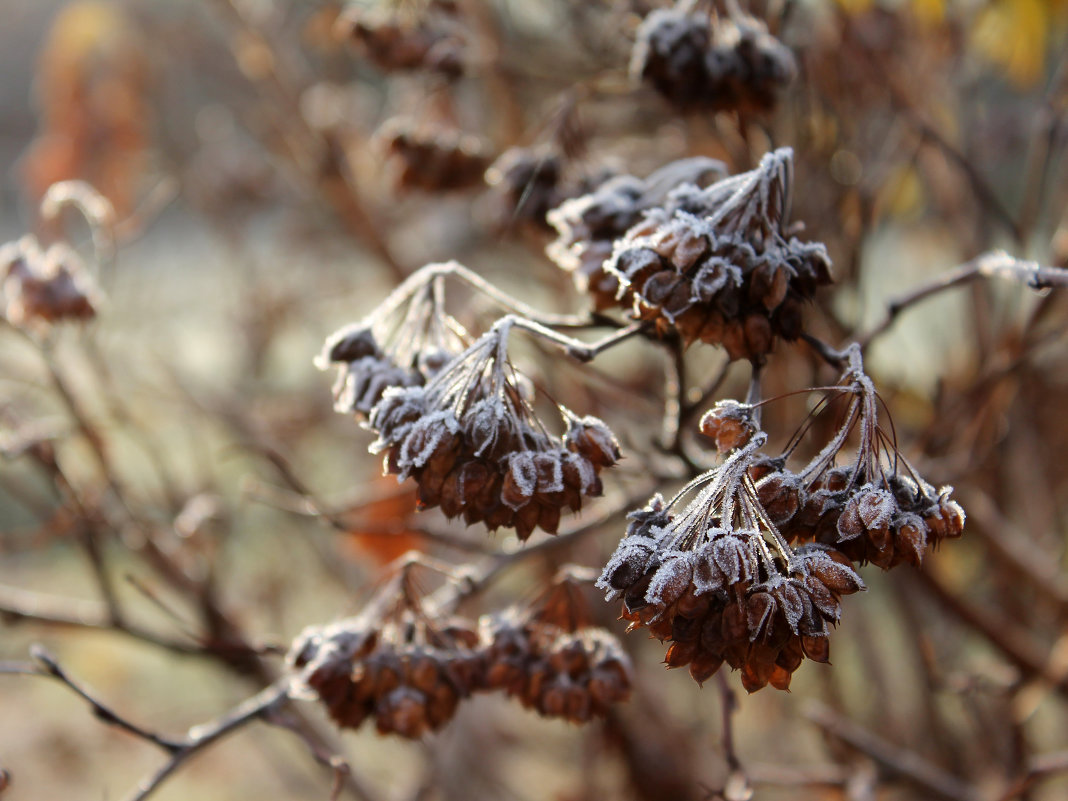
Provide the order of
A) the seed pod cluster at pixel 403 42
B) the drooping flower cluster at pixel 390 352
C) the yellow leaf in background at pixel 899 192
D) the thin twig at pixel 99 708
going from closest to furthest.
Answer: the drooping flower cluster at pixel 390 352, the thin twig at pixel 99 708, the seed pod cluster at pixel 403 42, the yellow leaf in background at pixel 899 192

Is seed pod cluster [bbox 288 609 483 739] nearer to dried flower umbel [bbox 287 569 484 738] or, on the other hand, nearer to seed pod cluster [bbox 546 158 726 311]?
dried flower umbel [bbox 287 569 484 738]

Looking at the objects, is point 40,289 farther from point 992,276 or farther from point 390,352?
point 992,276

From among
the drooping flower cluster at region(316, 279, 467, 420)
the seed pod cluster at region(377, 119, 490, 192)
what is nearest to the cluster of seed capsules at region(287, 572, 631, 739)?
the drooping flower cluster at region(316, 279, 467, 420)

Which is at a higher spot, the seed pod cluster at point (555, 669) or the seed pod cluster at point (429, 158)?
the seed pod cluster at point (429, 158)

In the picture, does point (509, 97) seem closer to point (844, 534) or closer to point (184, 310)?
point (844, 534)

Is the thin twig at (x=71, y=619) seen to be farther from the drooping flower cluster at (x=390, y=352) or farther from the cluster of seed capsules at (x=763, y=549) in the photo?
the cluster of seed capsules at (x=763, y=549)

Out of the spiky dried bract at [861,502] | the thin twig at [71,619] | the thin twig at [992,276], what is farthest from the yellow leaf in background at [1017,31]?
the thin twig at [71,619]
